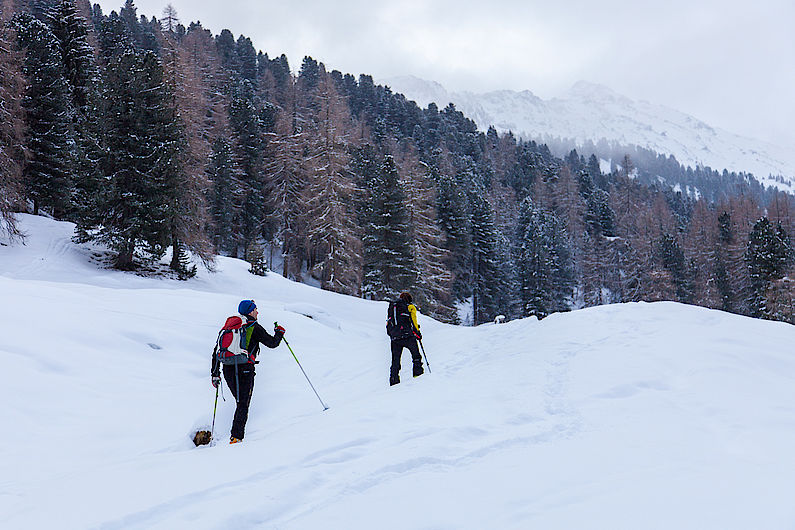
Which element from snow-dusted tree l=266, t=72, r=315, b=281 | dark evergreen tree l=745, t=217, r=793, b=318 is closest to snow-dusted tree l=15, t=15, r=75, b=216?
snow-dusted tree l=266, t=72, r=315, b=281

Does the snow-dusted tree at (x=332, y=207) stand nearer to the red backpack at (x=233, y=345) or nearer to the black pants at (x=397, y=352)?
the black pants at (x=397, y=352)

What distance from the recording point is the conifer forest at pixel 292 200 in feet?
71.6

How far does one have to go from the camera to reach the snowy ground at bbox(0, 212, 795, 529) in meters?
3.69

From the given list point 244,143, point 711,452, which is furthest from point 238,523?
point 244,143

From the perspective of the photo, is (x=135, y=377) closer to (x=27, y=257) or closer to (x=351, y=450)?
(x=351, y=450)

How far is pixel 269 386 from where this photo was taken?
36.1 ft

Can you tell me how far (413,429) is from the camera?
5.88m

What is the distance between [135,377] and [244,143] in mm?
41212

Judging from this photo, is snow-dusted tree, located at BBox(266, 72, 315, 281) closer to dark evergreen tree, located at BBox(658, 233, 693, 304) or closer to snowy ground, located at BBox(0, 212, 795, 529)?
snowy ground, located at BBox(0, 212, 795, 529)

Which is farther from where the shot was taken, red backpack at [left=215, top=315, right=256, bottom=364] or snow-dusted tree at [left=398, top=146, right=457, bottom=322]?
snow-dusted tree at [left=398, top=146, right=457, bottom=322]

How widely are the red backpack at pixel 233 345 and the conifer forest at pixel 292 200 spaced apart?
17199 mm

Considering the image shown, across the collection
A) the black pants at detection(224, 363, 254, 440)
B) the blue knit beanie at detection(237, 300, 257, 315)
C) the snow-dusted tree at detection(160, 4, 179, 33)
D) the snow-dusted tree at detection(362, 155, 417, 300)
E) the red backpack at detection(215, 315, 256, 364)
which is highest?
the snow-dusted tree at detection(160, 4, 179, 33)

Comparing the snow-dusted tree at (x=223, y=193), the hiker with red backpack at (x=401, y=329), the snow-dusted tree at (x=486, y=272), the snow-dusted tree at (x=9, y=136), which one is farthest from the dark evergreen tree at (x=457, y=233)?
the hiker with red backpack at (x=401, y=329)

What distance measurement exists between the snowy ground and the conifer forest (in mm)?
10089
